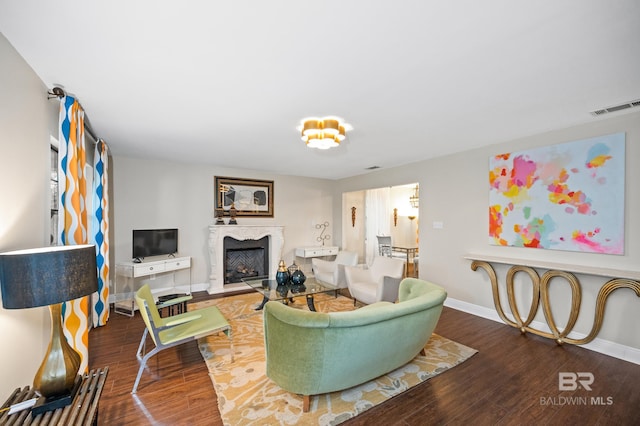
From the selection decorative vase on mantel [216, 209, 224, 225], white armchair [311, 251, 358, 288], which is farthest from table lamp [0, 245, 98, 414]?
decorative vase on mantel [216, 209, 224, 225]

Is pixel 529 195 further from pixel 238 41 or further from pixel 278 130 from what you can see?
pixel 238 41

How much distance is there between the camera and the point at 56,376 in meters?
1.37

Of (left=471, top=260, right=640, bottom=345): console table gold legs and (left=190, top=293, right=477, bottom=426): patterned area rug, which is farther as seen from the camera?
(left=471, top=260, right=640, bottom=345): console table gold legs

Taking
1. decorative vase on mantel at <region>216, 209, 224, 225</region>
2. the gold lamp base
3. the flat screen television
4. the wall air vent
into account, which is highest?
the wall air vent

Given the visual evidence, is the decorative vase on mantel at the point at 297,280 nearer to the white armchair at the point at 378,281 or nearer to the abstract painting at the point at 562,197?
the white armchair at the point at 378,281

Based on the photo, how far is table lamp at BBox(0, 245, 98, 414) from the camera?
1.25m

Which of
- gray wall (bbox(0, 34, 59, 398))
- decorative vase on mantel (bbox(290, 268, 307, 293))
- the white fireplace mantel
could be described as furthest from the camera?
the white fireplace mantel

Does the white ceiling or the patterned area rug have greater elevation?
the white ceiling

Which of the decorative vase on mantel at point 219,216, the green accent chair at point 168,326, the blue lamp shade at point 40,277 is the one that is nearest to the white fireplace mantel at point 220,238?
the decorative vase on mantel at point 219,216

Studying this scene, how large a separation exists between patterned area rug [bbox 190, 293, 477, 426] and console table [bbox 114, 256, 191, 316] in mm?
1811

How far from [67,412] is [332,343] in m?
1.44

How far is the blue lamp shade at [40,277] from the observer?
1245 mm

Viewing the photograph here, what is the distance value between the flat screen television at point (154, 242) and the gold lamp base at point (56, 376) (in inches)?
133

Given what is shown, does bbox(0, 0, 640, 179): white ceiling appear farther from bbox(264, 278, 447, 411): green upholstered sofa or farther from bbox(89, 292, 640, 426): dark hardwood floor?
bbox(89, 292, 640, 426): dark hardwood floor
